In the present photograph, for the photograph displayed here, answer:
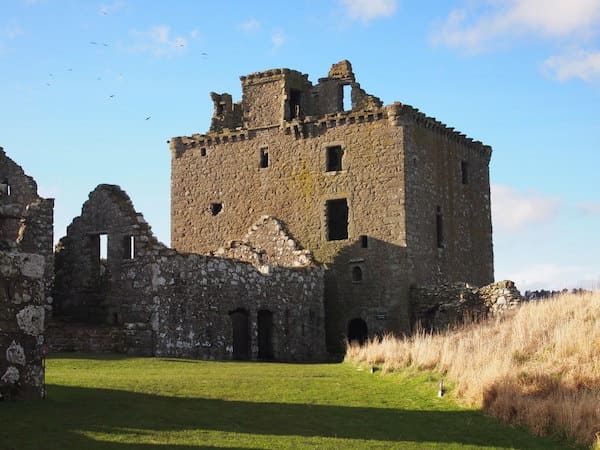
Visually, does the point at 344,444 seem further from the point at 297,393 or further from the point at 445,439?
the point at 297,393

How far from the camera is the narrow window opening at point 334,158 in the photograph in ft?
120

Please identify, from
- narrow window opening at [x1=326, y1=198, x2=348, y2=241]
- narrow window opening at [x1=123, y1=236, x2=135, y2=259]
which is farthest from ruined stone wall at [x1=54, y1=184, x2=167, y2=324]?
narrow window opening at [x1=326, y1=198, x2=348, y2=241]

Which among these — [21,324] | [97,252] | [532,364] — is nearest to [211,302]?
[97,252]

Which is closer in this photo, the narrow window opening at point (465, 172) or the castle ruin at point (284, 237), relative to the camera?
the castle ruin at point (284, 237)

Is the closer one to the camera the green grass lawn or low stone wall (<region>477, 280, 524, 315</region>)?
the green grass lawn

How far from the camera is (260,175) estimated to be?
38.2 m

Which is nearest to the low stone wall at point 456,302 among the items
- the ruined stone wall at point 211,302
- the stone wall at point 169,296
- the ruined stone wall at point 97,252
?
the stone wall at point 169,296

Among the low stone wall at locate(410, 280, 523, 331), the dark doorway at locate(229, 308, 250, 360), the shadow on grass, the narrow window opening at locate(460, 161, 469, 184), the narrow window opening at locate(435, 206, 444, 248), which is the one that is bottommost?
the shadow on grass

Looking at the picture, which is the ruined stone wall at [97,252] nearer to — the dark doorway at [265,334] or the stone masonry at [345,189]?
the dark doorway at [265,334]

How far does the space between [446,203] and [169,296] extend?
14.6 metres

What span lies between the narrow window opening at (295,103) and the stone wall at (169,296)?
294 inches

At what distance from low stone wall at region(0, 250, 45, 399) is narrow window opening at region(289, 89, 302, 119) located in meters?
26.0

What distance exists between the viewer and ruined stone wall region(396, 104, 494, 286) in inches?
1396

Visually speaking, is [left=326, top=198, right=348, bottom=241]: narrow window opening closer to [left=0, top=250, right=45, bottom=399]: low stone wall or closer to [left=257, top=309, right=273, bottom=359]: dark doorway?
[left=257, top=309, right=273, bottom=359]: dark doorway
